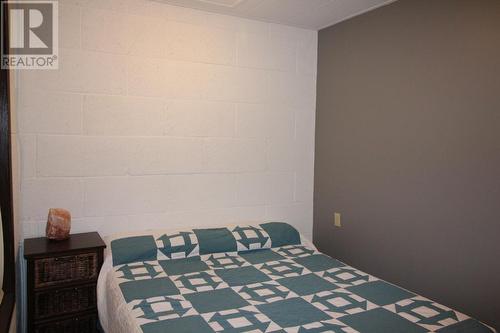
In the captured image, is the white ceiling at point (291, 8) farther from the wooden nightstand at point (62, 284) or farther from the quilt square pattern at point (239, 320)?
the quilt square pattern at point (239, 320)

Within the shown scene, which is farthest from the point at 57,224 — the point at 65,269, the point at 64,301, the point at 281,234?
the point at 281,234

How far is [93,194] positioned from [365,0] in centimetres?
220

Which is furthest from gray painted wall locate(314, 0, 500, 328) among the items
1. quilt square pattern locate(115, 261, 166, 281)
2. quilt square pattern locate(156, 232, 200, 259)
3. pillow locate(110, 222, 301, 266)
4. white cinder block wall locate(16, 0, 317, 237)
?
quilt square pattern locate(115, 261, 166, 281)

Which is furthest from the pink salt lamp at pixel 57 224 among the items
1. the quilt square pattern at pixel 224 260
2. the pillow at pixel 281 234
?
the pillow at pixel 281 234

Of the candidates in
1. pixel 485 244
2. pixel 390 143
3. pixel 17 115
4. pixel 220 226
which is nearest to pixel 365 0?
pixel 390 143

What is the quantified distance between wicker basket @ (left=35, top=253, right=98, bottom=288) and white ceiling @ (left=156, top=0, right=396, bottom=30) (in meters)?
1.77

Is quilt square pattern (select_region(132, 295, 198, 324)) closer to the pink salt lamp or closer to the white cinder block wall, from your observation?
the pink salt lamp

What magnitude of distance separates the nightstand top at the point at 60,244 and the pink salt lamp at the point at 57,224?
0.04 metres

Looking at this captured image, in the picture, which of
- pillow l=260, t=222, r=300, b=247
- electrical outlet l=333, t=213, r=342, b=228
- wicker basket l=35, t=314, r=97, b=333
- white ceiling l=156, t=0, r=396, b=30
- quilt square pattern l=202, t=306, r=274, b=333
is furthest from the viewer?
electrical outlet l=333, t=213, r=342, b=228

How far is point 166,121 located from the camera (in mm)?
2840

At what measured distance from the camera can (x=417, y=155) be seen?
8.17ft

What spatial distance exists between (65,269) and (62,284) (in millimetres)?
85

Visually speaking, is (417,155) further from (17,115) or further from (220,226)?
(17,115)

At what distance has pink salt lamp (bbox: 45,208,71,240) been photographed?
2.37m
